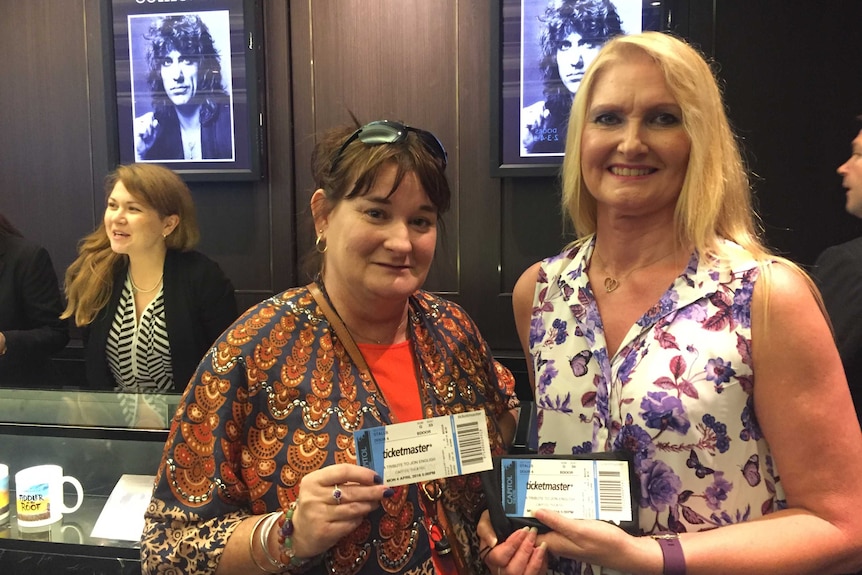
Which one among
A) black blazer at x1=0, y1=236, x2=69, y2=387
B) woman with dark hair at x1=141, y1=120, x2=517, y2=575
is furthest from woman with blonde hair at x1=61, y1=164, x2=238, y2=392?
woman with dark hair at x1=141, y1=120, x2=517, y2=575

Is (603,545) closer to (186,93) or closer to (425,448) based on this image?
(425,448)

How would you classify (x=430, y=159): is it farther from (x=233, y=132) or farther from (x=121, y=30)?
(x=121, y=30)

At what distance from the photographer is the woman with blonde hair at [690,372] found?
1.09 meters

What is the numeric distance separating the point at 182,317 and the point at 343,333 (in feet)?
5.00

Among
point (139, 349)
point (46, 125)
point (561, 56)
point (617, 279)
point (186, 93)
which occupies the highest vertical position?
point (561, 56)

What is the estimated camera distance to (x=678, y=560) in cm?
108

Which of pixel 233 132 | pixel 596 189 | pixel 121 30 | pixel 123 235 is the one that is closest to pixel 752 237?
pixel 596 189

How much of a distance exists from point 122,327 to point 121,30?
1560 millimetres

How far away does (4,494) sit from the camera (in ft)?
6.95

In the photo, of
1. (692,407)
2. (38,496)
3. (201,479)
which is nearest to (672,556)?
(692,407)

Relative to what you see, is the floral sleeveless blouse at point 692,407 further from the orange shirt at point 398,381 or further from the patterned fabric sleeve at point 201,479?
the patterned fabric sleeve at point 201,479

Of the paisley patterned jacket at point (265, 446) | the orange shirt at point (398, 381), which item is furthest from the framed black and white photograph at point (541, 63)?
the paisley patterned jacket at point (265, 446)

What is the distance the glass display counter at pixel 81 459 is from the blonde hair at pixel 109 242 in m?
0.46

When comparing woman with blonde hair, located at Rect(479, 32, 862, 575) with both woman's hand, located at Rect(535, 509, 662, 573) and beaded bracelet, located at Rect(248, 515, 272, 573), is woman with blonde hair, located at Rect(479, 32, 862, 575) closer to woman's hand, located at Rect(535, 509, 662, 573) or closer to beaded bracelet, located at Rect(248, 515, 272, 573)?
woman's hand, located at Rect(535, 509, 662, 573)
